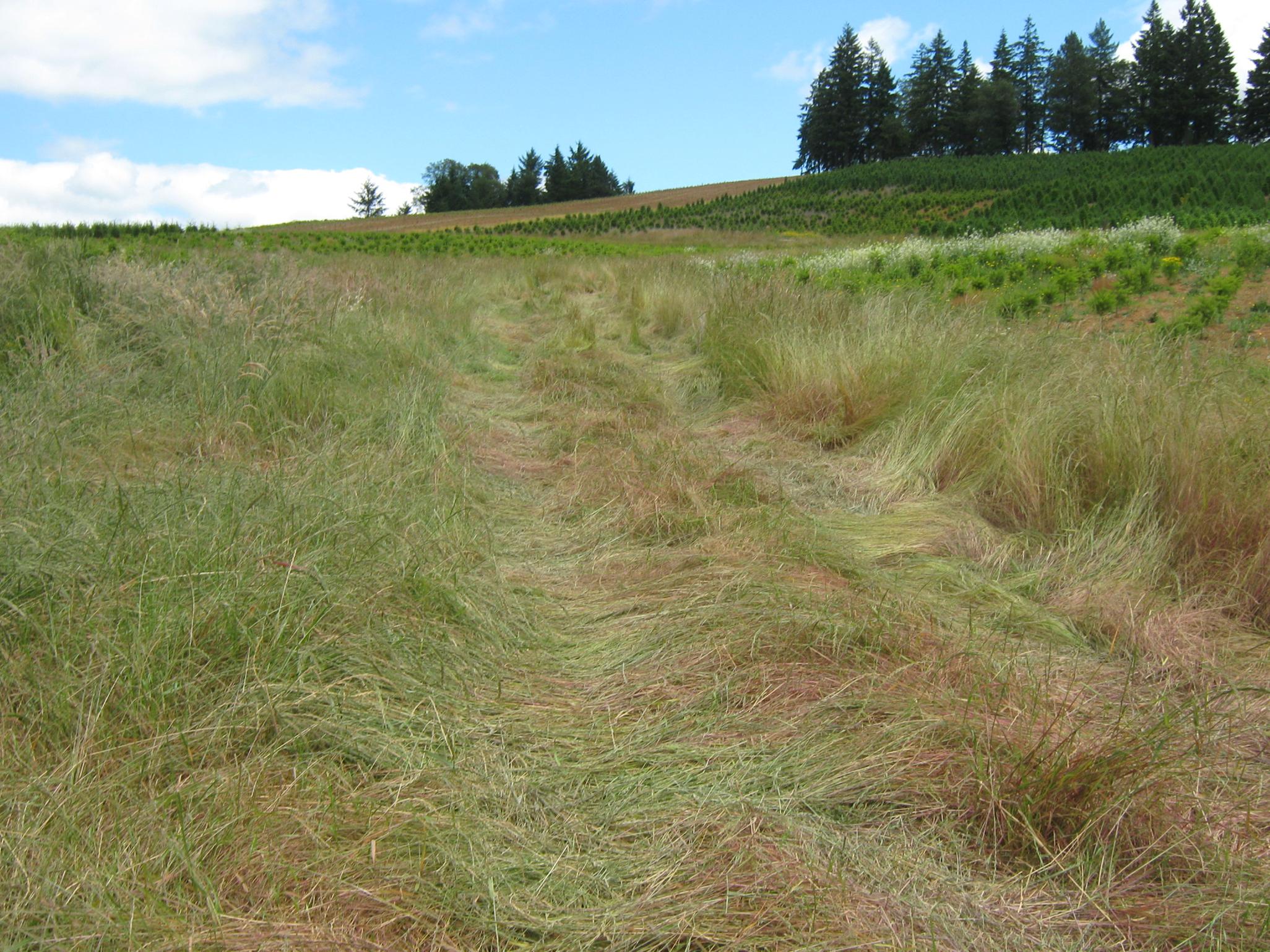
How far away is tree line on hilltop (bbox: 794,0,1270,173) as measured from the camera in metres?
63.7

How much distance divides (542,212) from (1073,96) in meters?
47.7

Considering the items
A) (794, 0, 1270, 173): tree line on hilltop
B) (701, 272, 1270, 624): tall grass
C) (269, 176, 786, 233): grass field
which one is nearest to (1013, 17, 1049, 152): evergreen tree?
(794, 0, 1270, 173): tree line on hilltop

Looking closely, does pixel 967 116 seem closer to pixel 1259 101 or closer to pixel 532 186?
pixel 1259 101

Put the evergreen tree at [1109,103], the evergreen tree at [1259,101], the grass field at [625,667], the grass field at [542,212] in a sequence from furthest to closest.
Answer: the evergreen tree at [1109,103] < the evergreen tree at [1259,101] < the grass field at [542,212] < the grass field at [625,667]

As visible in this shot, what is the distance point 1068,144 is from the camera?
226ft

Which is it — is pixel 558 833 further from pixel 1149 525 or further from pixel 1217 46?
pixel 1217 46

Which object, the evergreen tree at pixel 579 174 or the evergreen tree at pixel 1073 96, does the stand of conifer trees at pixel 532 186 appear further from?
the evergreen tree at pixel 1073 96

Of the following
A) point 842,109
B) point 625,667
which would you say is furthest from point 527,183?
point 625,667

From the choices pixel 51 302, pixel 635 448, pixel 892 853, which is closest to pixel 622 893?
pixel 892 853

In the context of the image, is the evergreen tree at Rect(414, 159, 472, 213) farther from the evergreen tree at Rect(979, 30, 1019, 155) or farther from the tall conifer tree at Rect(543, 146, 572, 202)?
the evergreen tree at Rect(979, 30, 1019, 155)

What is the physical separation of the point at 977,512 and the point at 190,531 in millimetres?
3243

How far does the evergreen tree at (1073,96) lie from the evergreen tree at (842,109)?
15837 mm

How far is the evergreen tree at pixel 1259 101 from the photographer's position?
54.7 meters

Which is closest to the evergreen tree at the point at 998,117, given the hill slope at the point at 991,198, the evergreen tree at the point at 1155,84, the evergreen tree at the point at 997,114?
the evergreen tree at the point at 997,114
